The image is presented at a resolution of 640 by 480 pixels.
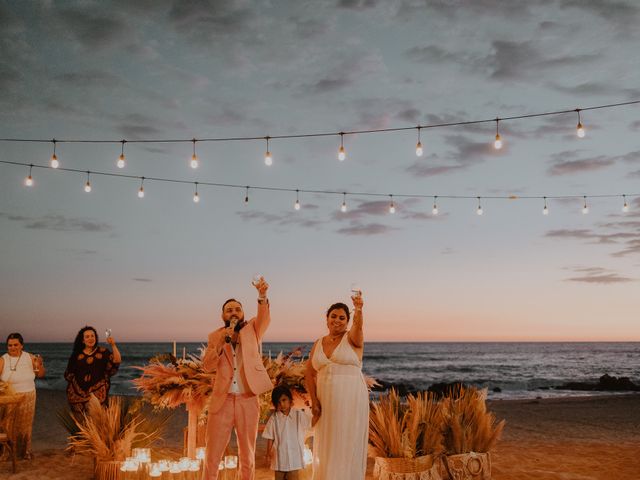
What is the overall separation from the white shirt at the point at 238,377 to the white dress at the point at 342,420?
649 mm

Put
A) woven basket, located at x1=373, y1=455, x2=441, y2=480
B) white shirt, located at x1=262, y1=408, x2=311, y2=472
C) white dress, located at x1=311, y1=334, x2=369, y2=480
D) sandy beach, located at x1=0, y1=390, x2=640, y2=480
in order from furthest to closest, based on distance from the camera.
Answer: sandy beach, located at x1=0, y1=390, x2=640, y2=480 → woven basket, located at x1=373, y1=455, x2=441, y2=480 → white shirt, located at x1=262, y1=408, x2=311, y2=472 → white dress, located at x1=311, y1=334, x2=369, y2=480

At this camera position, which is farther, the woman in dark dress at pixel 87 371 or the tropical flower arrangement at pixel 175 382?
the woman in dark dress at pixel 87 371

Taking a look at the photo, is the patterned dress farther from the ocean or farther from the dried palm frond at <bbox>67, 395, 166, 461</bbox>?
the ocean

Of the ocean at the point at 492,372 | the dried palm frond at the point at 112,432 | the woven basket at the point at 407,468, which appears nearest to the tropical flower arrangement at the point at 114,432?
the dried palm frond at the point at 112,432

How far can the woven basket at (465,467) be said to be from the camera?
17.7 feet

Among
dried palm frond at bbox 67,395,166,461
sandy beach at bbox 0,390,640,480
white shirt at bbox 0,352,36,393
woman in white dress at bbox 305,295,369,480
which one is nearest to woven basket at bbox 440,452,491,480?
sandy beach at bbox 0,390,640,480

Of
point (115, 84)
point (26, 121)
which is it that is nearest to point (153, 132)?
point (115, 84)

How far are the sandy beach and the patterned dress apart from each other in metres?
0.71

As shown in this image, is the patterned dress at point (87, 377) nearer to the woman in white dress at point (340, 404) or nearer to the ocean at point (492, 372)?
the woman in white dress at point (340, 404)

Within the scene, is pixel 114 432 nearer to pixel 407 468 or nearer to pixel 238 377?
pixel 238 377

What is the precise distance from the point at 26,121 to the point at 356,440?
10.0 m

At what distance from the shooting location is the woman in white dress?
4535 millimetres

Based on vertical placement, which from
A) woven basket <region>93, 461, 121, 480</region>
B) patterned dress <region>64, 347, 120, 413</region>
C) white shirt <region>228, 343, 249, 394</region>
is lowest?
woven basket <region>93, 461, 121, 480</region>

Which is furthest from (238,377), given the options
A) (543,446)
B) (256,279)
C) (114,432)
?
(543,446)
